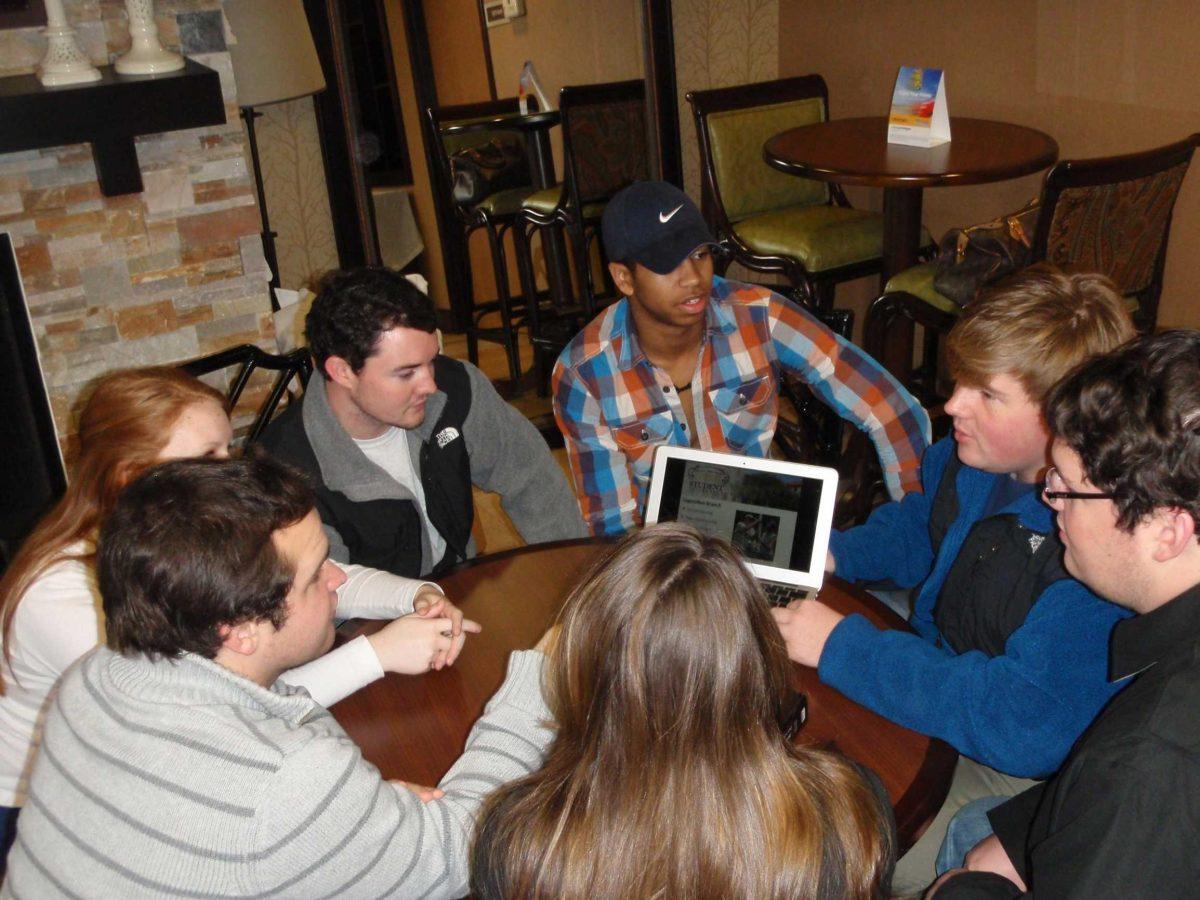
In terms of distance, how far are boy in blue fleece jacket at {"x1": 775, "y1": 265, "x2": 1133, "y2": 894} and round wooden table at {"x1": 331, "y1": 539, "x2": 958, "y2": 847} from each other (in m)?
0.03

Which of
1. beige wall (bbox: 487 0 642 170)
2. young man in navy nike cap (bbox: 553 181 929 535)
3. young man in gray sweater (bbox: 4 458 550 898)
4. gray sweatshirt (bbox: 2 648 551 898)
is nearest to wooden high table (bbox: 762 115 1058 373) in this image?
beige wall (bbox: 487 0 642 170)

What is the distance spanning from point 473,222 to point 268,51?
→ 84 centimetres

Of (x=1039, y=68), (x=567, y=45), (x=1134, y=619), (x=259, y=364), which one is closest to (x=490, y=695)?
(x=1134, y=619)

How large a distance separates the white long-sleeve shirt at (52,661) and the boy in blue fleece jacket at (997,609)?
2.00 ft

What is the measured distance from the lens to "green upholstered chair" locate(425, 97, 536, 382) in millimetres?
3439

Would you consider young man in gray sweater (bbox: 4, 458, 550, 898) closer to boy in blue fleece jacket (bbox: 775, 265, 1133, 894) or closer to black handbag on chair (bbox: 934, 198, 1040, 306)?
boy in blue fleece jacket (bbox: 775, 265, 1133, 894)

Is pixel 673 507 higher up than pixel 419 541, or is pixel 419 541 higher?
pixel 673 507

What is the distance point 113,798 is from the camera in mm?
1026

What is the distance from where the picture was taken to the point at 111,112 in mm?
2379

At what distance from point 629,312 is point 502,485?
0.43 metres

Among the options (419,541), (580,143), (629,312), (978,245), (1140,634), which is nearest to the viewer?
(1140,634)

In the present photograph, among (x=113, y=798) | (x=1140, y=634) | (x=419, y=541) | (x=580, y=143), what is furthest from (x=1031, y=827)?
(x=580, y=143)

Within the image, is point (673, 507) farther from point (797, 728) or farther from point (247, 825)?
point (247, 825)

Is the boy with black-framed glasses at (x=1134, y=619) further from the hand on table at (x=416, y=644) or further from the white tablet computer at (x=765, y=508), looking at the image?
the hand on table at (x=416, y=644)
